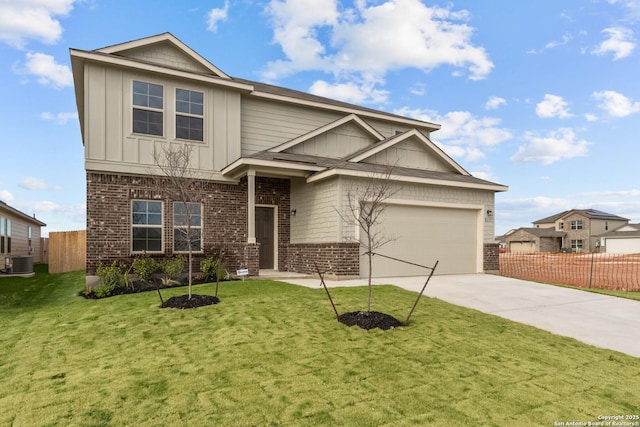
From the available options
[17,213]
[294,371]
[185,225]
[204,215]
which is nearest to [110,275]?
[185,225]

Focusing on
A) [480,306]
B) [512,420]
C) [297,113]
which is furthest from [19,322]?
[297,113]

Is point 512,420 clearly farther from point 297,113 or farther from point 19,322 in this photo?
point 297,113

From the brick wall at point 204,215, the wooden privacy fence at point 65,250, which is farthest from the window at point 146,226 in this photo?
the wooden privacy fence at point 65,250

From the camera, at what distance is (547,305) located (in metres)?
8.96

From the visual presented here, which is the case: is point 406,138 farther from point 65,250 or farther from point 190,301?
point 65,250

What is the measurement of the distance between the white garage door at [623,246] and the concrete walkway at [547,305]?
4518 cm

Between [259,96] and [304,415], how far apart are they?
41.3 ft

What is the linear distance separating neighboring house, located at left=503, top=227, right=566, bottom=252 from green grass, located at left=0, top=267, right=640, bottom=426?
56506 mm

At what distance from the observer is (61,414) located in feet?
11.8

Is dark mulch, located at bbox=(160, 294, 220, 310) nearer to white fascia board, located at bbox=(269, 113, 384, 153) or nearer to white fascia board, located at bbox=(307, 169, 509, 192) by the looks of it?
white fascia board, located at bbox=(307, 169, 509, 192)

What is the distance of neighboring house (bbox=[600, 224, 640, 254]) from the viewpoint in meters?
46.7

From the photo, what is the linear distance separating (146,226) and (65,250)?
9.57 meters

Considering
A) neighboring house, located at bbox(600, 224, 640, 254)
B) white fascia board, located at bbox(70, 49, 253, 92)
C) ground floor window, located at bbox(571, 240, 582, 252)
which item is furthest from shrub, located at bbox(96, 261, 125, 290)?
ground floor window, located at bbox(571, 240, 582, 252)

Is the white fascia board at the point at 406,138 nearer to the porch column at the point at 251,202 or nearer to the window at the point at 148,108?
the porch column at the point at 251,202
